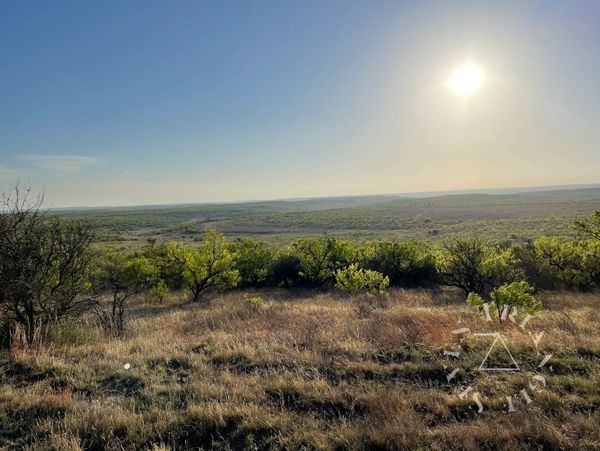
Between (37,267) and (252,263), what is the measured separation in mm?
16659

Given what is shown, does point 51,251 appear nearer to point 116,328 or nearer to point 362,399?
point 116,328

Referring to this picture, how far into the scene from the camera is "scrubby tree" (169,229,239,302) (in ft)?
65.5

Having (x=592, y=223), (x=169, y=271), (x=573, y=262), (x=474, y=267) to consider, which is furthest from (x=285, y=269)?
(x=592, y=223)

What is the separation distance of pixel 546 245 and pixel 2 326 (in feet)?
83.3

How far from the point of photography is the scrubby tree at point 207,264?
20.0 meters

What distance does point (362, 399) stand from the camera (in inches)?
A: 192

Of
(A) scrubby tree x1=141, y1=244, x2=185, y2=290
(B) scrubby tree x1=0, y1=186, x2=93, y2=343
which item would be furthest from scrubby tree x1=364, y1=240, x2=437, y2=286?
(B) scrubby tree x1=0, y1=186, x2=93, y2=343

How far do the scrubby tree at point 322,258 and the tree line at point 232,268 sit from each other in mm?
70

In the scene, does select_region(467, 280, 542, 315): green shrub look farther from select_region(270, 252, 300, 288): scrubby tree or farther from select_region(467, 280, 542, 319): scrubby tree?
select_region(270, 252, 300, 288): scrubby tree

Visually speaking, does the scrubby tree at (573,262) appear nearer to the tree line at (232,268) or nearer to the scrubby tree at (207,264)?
the tree line at (232,268)

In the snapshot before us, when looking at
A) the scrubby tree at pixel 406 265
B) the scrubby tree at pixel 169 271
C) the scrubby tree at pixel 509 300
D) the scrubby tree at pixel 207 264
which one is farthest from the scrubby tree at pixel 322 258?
the scrubby tree at pixel 509 300

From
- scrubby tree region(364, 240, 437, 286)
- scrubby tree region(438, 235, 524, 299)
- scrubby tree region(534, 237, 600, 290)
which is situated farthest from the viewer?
scrubby tree region(364, 240, 437, 286)

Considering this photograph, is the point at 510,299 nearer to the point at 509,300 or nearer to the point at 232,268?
the point at 509,300

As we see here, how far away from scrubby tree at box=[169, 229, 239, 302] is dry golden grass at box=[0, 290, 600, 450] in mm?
11231
